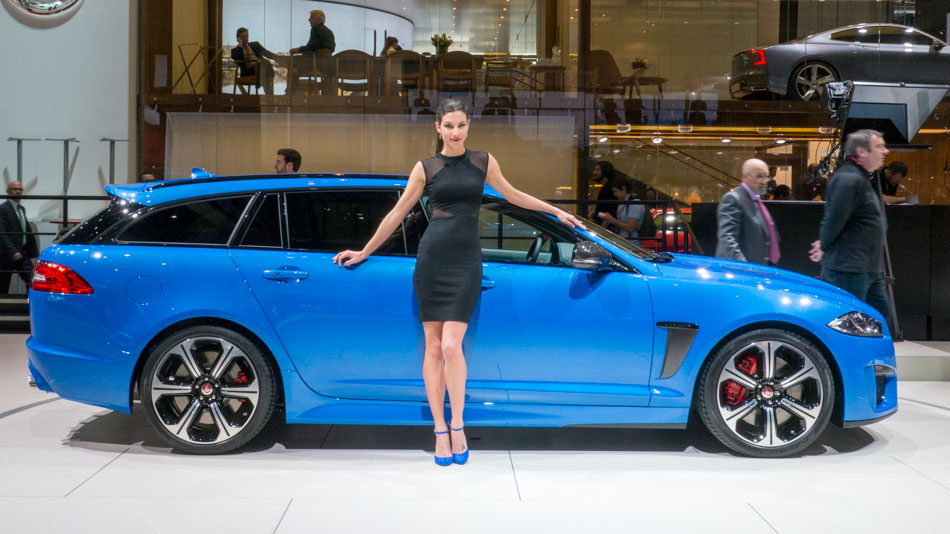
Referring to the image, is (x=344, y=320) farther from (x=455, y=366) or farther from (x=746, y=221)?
(x=746, y=221)

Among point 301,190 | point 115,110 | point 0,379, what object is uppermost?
point 115,110

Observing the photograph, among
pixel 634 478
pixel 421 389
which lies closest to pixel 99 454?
pixel 421 389

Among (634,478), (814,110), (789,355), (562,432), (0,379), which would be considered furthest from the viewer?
(814,110)

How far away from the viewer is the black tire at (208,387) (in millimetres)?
4316

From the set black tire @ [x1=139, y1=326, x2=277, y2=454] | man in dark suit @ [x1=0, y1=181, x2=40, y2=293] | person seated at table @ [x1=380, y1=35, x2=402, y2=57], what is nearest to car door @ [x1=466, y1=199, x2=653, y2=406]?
black tire @ [x1=139, y1=326, x2=277, y2=454]

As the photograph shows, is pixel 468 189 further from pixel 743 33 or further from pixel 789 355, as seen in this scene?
pixel 743 33

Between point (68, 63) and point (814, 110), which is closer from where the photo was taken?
point (68, 63)

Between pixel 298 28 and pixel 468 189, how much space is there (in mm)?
9151

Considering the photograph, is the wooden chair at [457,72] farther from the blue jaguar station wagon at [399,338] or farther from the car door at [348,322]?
the car door at [348,322]

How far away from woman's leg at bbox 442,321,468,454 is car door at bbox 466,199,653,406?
5.2 inches

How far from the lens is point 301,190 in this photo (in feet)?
14.8

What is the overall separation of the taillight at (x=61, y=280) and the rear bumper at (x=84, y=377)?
0.97 feet

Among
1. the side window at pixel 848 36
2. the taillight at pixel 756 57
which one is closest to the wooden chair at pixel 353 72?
the taillight at pixel 756 57

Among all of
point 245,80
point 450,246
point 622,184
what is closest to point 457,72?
point 245,80
